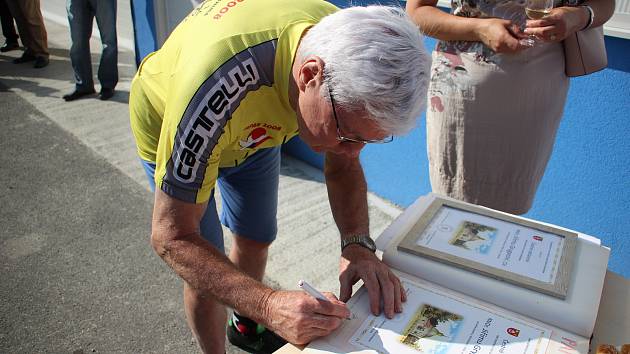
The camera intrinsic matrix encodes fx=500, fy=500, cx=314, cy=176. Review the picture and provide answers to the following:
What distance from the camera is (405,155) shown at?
3033 mm

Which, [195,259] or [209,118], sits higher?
[209,118]

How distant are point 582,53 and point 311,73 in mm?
988

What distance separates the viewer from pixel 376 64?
40.2 inches

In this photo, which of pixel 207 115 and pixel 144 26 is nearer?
pixel 207 115

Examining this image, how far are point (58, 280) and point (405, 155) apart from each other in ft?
6.64

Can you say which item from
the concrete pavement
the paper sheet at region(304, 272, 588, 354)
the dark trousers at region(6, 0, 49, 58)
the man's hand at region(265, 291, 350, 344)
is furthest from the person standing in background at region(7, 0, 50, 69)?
the paper sheet at region(304, 272, 588, 354)

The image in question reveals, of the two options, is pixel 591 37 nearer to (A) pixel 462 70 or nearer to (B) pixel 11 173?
(A) pixel 462 70

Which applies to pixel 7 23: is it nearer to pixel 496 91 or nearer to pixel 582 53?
pixel 496 91

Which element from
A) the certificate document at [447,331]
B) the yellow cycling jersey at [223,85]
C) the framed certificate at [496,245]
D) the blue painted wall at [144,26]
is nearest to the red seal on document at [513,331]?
the certificate document at [447,331]

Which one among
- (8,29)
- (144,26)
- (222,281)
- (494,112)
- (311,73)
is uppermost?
(311,73)

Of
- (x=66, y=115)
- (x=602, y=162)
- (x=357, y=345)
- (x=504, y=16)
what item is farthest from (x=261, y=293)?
(x=66, y=115)

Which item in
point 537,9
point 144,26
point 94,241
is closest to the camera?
point 537,9

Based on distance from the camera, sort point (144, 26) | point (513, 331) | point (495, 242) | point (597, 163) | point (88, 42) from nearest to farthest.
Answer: point (513, 331) → point (495, 242) → point (597, 163) → point (144, 26) → point (88, 42)

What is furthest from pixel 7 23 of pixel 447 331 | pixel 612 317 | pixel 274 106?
pixel 612 317
